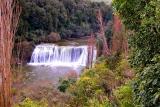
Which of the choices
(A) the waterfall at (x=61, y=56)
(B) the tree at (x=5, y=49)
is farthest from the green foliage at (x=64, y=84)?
(B) the tree at (x=5, y=49)

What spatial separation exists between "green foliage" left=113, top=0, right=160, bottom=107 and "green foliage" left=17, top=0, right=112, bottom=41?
15150 millimetres

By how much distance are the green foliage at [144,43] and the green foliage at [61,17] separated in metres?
15.1

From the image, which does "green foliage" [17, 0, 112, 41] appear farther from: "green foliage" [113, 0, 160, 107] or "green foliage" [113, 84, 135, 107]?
"green foliage" [113, 0, 160, 107]

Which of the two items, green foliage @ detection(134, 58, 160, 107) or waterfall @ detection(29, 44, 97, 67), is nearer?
green foliage @ detection(134, 58, 160, 107)

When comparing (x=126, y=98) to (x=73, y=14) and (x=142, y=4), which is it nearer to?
(x=142, y=4)

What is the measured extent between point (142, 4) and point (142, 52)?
587 millimetres

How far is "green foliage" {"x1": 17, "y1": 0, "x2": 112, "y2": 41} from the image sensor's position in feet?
64.7

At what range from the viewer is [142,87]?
332 centimetres

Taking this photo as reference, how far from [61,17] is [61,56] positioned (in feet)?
14.1

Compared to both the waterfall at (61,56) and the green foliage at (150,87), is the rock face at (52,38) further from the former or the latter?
the green foliage at (150,87)

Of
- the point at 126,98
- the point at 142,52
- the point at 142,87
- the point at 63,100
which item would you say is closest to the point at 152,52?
the point at 142,52

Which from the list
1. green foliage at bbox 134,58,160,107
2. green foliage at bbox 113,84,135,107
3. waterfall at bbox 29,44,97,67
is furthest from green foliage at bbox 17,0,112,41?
green foliage at bbox 134,58,160,107

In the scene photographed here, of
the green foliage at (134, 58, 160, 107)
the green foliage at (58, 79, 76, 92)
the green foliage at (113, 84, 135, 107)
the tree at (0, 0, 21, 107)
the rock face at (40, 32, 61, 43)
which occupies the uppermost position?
the tree at (0, 0, 21, 107)

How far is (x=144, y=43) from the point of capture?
383 centimetres
